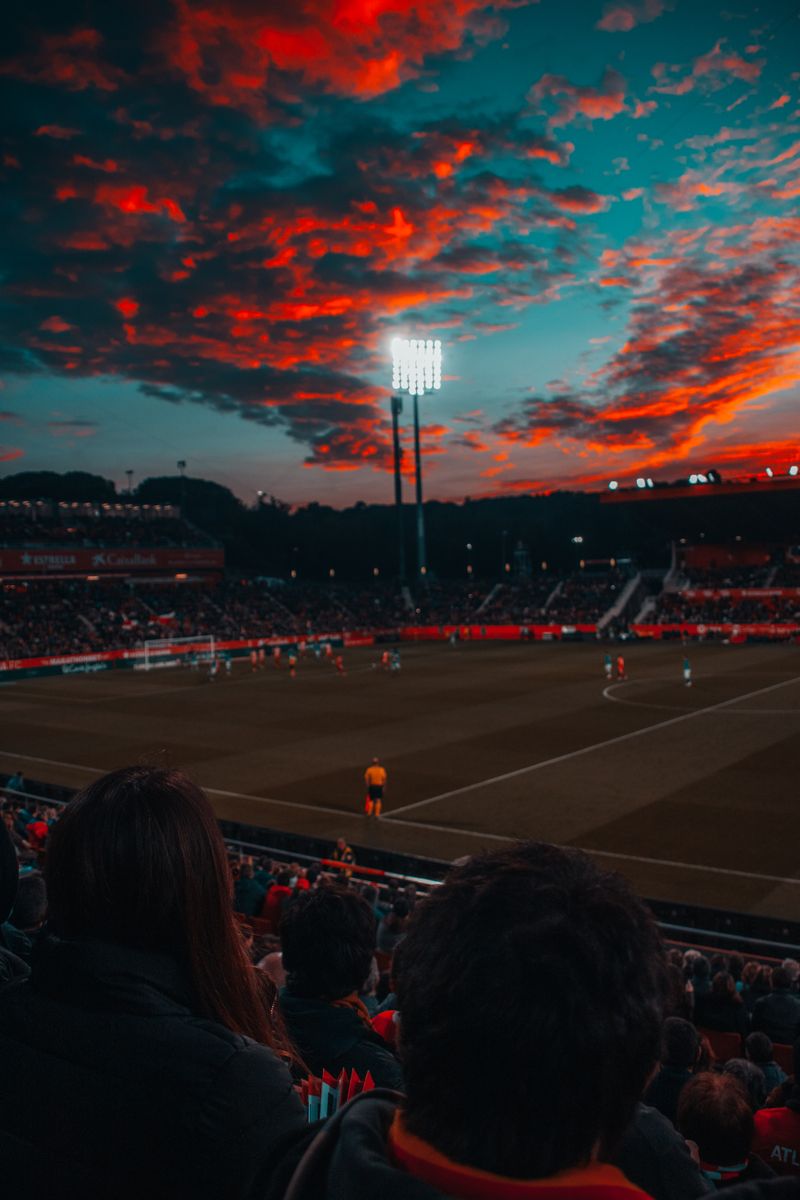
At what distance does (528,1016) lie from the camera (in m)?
1.61

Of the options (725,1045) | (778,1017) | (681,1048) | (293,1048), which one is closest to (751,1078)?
(681,1048)

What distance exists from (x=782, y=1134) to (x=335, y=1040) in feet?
9.41

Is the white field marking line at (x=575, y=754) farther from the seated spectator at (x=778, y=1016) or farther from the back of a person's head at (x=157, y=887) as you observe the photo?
the back of a person's head at (x=157, y=887)

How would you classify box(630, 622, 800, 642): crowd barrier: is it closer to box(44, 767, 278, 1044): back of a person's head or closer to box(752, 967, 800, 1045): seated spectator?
box(752, 967, 800, 1045): seated spectator

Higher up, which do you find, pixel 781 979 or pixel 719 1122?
pixel 719 1122

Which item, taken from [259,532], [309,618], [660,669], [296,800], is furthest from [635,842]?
[259,532]

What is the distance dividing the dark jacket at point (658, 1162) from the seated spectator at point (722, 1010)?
7.87m

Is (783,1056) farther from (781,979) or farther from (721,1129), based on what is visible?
(721,1129)

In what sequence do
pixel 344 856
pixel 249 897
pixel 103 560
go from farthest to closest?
pixel 103 560, pixel 344 856, pixel 249 897

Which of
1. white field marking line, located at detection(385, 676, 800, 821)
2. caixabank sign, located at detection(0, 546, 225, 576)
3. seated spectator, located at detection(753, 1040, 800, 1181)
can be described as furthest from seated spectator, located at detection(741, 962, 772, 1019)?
caixabank sign, located at detection(0, 546, 225, 576)

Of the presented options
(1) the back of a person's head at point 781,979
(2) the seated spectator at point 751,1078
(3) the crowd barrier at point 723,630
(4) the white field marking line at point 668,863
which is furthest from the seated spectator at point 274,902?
(3) the crowd barrier at point 723,630

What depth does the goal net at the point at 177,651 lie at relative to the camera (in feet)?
208

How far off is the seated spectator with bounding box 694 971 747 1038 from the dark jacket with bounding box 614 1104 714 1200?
7.87 m

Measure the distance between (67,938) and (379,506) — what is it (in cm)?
16512
